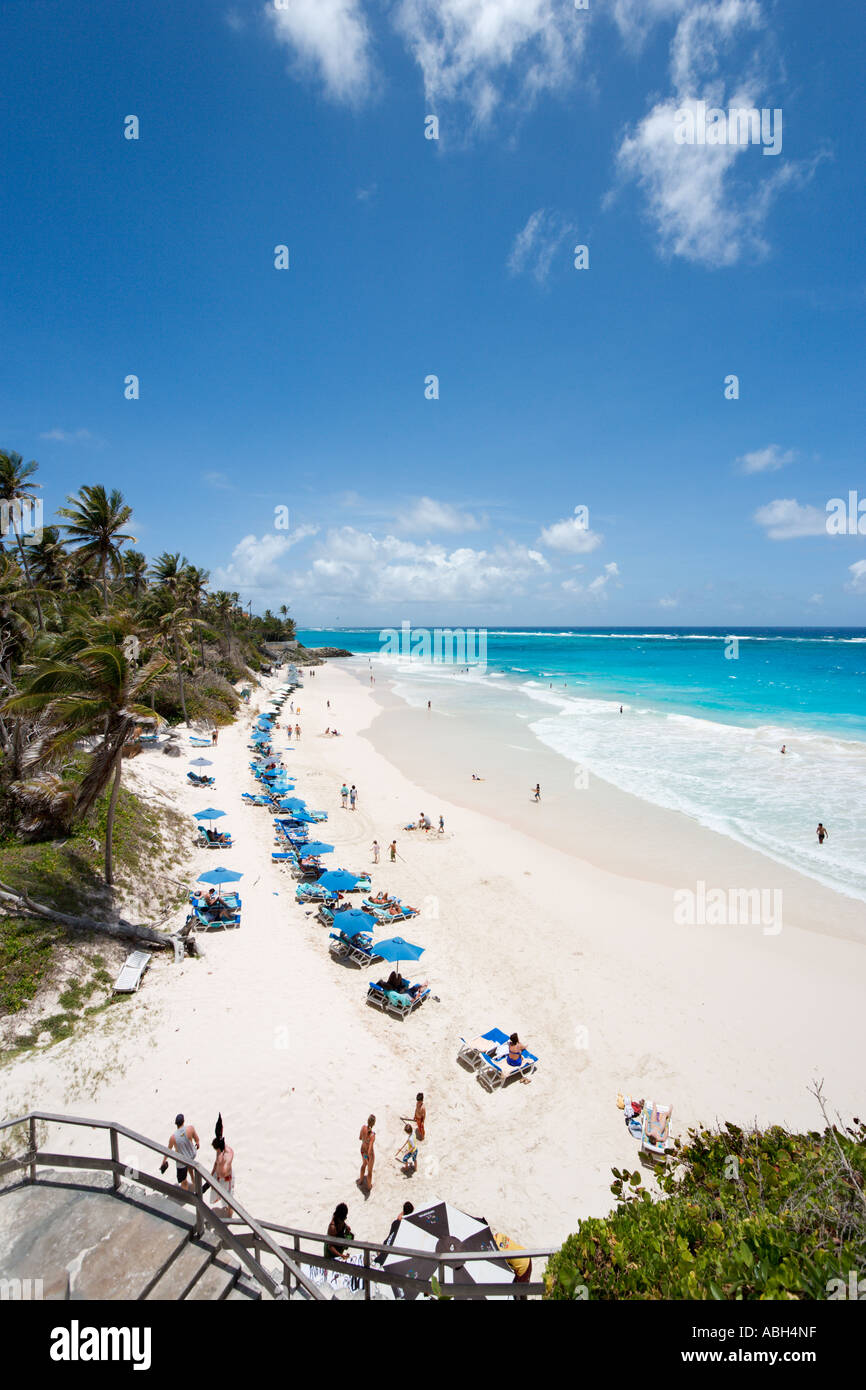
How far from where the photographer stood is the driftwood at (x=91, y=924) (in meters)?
13.1

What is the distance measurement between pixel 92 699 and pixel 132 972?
6.28m

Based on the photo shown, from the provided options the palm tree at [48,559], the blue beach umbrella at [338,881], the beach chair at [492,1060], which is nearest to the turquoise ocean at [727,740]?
the beach chair at [492,1060]

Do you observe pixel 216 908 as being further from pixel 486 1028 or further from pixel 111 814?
pixel 486 1028

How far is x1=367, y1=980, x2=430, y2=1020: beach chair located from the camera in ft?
43.2

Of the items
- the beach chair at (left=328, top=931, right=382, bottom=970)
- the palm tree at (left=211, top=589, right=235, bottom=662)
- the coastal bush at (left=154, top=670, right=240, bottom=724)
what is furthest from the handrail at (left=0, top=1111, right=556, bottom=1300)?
the palm tree at (left=211, top=589, right=235, bottom=662)

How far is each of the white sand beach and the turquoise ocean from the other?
4237 mm

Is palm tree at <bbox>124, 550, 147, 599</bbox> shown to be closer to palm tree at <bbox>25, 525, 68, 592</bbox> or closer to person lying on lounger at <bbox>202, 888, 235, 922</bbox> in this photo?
palm tree at <bbox>25, 525, 68, 592</bbox>

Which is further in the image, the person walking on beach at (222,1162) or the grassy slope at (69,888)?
the grassy slope at (69,888)

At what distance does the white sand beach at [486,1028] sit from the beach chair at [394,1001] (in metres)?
0.23

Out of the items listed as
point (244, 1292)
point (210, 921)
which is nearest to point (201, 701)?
point (210, 921)

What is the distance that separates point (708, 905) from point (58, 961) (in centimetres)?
1817

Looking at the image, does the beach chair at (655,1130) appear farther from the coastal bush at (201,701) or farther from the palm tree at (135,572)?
the palm tree at (135,572)
